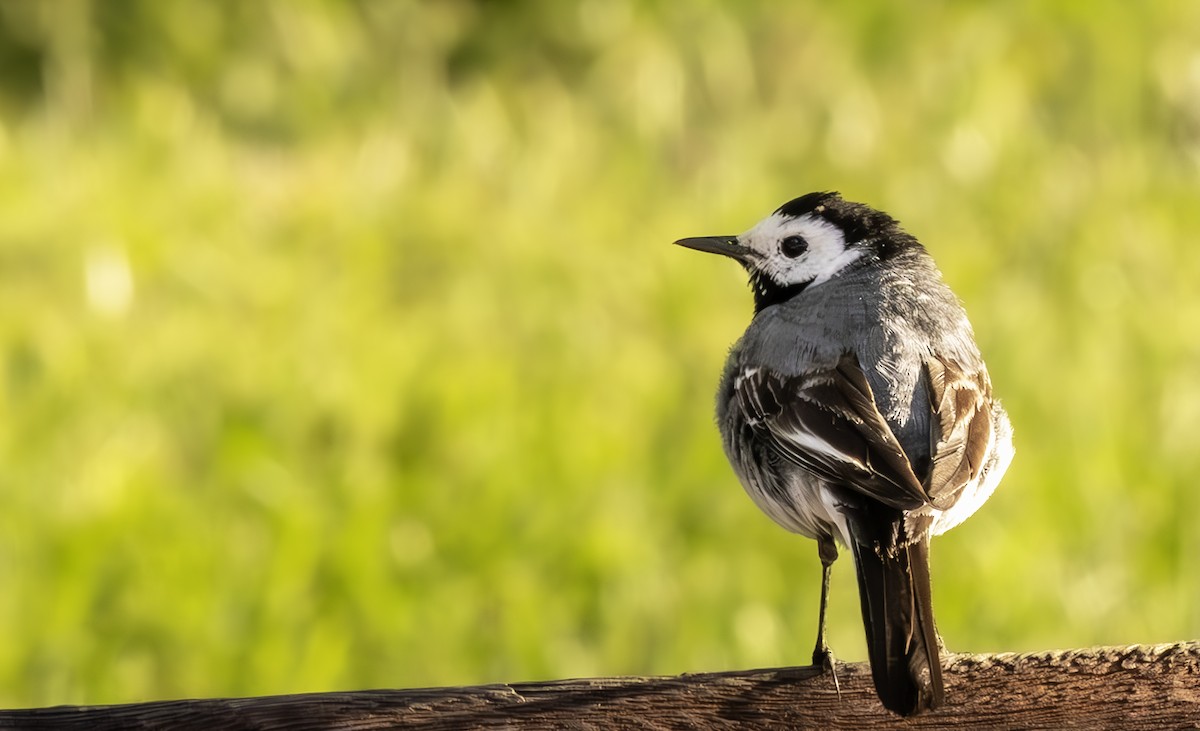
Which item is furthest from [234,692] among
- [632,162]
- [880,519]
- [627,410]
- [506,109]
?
[506,109]

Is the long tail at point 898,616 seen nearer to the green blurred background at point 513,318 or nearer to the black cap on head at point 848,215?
the black cap on head at point 848,215

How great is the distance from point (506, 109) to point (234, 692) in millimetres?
4886

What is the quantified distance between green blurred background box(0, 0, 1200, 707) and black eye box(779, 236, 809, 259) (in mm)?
1829

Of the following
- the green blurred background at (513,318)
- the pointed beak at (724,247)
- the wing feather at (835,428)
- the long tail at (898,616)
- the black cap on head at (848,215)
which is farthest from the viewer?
the green blurred background at (513,318)

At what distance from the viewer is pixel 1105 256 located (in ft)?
27.0

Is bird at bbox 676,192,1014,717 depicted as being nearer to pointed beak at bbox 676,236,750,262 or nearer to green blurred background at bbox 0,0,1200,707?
pointed beak at bbox 676,236,750,262

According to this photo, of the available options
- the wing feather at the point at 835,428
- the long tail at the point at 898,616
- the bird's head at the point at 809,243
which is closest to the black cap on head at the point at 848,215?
the bird's head at the point at 809,243

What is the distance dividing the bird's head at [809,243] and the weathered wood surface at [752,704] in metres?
1.31

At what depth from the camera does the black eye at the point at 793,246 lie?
4.08 meters

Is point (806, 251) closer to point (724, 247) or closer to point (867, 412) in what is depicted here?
point (724, 247)

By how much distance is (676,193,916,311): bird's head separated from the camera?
402 cm

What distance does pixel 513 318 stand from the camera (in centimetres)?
762

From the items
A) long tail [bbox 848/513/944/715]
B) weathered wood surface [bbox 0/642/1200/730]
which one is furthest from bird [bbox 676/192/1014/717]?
weathered wood surface [bbox 0/642/1200/730]

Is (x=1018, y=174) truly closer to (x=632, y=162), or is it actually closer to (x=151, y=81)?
(x=632, y=162)
